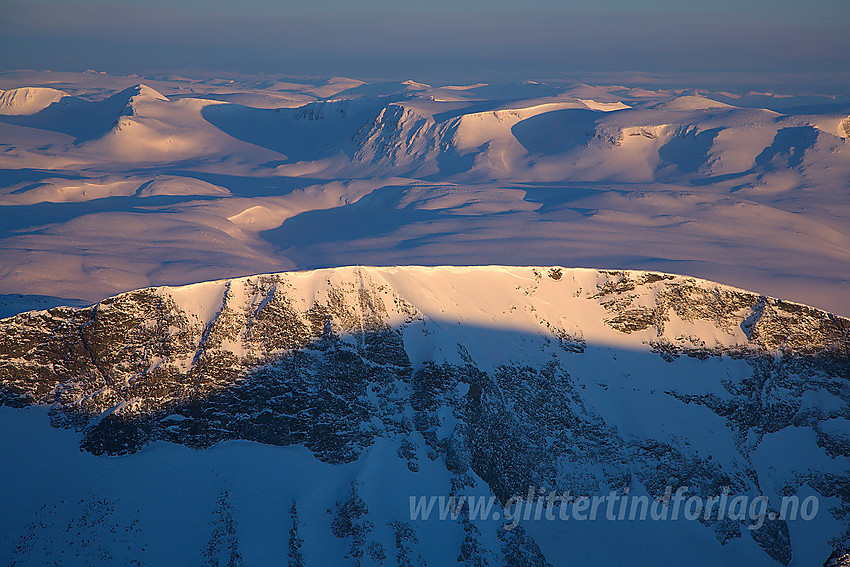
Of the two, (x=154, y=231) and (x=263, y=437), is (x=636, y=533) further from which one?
(x=154, y=231)

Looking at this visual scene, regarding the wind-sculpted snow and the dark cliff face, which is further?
the wind-sculpted snow

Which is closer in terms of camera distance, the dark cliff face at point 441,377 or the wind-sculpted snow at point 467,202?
the dark cliff face at point 441,377

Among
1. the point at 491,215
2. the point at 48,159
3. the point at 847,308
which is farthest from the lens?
the point at 48,159

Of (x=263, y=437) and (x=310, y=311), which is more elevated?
(x=310, y=311)

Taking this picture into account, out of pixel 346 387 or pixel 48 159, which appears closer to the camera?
pixel 346 387

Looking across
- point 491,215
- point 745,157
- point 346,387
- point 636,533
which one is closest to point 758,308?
point 636,533

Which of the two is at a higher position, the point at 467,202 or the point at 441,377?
the point at 441,377

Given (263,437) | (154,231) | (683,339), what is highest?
(683,339)

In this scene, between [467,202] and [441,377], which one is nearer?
[441,377]
